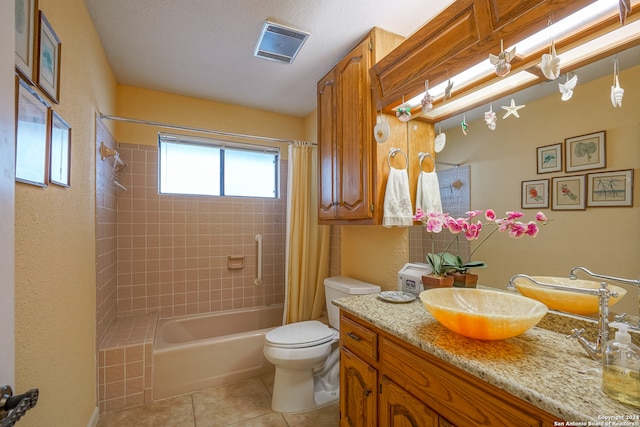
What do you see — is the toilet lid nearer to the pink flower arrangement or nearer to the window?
the pink flower arrangement

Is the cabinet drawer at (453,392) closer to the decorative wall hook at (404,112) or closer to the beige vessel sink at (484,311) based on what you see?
the beige vessel sink at (484,311)

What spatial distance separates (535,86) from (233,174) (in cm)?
249

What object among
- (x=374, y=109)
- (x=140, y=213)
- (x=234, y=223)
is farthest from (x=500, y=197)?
(x=140, y=213)

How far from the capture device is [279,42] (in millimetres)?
1784

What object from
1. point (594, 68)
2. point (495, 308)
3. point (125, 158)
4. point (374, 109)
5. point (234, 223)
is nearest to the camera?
point (594, 68)

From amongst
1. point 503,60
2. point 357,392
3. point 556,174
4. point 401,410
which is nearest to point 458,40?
point 503,60

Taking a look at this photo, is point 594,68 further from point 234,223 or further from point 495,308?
point 234,223

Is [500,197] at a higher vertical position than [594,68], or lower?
lower

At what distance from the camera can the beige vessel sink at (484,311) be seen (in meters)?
0.83

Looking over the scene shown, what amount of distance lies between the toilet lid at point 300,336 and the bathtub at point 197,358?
0.39m

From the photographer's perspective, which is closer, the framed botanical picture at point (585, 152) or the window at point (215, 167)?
the framed botanical picture at point (585, 152)

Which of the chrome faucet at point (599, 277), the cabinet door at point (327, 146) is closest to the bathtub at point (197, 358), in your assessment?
the cabinet door at point (327, 146)

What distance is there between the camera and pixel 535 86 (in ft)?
3.70

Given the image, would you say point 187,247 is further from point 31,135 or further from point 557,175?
point 557,175
